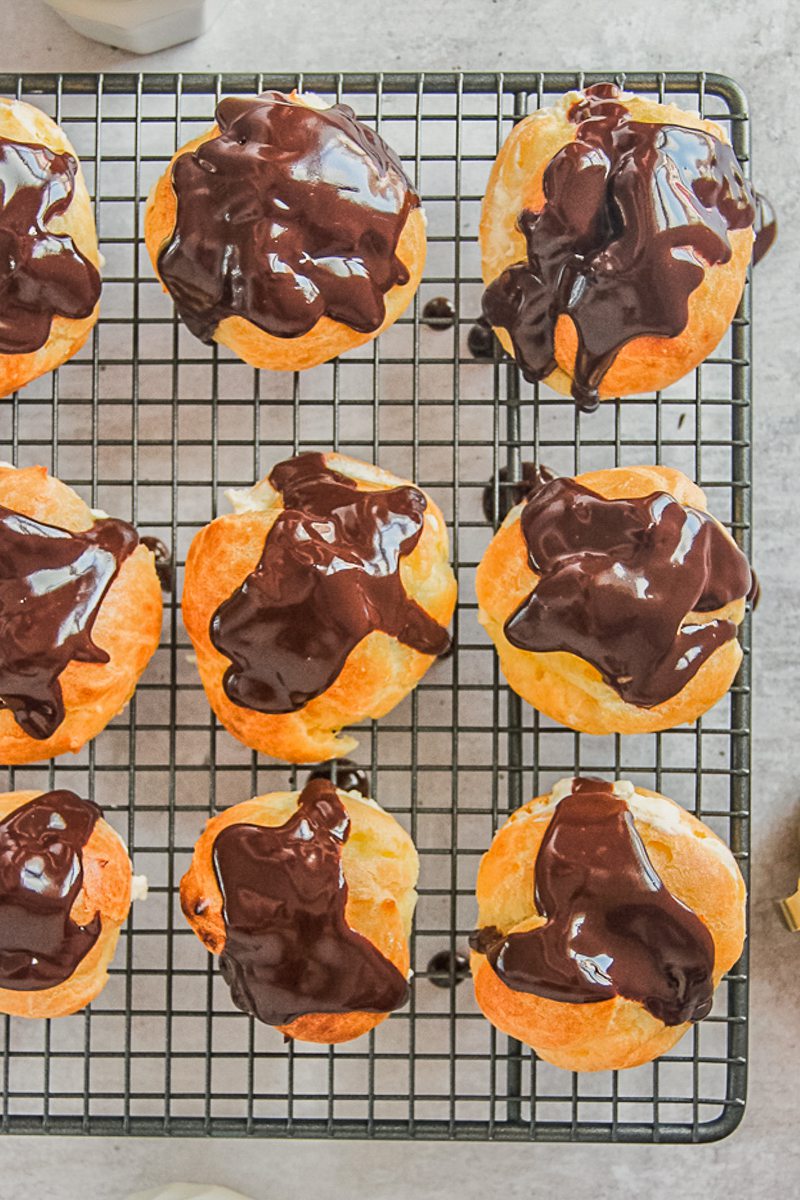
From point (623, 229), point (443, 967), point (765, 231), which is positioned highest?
point (623, 229)

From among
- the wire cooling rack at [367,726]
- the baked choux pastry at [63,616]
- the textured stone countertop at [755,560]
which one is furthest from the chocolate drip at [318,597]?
the textured stone countertop at [755,560]

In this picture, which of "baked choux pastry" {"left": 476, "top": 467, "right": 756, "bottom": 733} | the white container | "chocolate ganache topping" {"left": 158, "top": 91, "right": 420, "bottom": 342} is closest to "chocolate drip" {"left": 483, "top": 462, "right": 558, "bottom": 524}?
"baked choux pastry" {"left": 476, "top": 467, "right": 756, "bottom": 733}

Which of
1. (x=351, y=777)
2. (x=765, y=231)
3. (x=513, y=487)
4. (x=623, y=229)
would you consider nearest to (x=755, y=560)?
(x=513, y=487)

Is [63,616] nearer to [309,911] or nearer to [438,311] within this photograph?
[309,911]

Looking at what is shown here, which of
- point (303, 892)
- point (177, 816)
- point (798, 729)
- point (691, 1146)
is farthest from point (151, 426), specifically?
point (691, 1146)

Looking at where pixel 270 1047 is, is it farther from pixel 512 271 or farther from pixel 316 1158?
pixel 512 271
